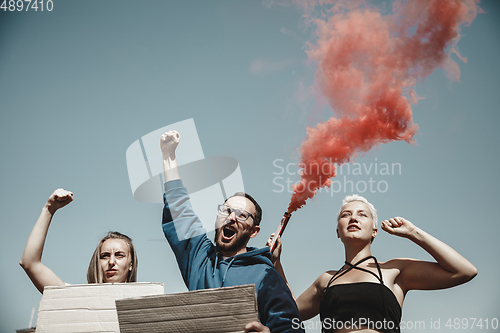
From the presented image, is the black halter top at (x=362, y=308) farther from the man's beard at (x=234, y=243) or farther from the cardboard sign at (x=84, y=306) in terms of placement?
the cardboard sign at (x=84, y=306)

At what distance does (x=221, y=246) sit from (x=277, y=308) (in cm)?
107

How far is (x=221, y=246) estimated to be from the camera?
163 inches

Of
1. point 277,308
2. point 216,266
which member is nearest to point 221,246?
point 216,266

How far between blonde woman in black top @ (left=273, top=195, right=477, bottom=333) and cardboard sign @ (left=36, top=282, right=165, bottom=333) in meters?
1.87

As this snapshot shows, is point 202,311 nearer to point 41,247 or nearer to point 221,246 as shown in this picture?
point 221,246

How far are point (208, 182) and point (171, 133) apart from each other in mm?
1362

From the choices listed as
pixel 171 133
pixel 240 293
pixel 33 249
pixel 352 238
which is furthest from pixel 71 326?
pixel 352 238

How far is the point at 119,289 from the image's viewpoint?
298 centimetres

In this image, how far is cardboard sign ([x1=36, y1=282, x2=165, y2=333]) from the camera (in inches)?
113

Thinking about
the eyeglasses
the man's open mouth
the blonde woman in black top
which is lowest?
the blonde woman in black top

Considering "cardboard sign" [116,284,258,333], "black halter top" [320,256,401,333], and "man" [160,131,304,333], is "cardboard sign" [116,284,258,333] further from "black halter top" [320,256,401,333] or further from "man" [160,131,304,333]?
"black halter top" [320,256,401,333]

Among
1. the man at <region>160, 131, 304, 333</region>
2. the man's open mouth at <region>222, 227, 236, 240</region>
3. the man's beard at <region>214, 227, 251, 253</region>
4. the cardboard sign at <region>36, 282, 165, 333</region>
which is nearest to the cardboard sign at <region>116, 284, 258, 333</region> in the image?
the cardboard sign at <region>36, 282, 165, 333</region>

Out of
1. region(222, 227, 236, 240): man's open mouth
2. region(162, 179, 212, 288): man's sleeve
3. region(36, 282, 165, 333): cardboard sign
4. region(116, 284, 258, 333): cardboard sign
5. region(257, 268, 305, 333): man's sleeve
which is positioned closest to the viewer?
region(116, 284, 258, 333): cardboard sign

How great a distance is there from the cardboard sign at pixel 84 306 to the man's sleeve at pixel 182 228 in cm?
105
